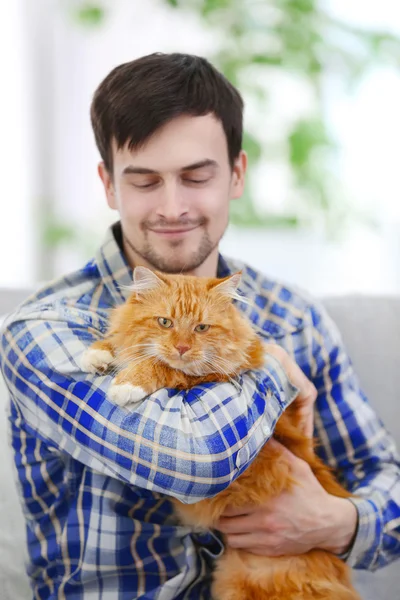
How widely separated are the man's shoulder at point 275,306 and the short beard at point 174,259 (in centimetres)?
10

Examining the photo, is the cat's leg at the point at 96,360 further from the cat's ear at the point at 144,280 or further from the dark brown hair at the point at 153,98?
the dark brown hair at the point at 153,98

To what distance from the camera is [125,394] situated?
1093mm

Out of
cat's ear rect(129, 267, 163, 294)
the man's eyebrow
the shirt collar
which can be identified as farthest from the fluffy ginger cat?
the man's eyebrow

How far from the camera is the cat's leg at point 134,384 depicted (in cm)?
110

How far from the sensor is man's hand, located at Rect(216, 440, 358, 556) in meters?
1.30

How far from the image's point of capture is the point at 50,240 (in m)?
3.21

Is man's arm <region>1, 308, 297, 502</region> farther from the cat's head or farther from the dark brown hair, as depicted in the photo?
the dark brown hair

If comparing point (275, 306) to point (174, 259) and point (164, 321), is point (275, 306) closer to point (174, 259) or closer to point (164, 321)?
→ point (174, 259)

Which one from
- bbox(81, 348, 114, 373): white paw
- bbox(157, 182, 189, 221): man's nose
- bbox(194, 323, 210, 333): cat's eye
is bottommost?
bbox(81, 348, 114, 373): white paw

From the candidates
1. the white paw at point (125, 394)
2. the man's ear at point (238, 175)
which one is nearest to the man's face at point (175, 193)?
the man's ear at point (238, 175)

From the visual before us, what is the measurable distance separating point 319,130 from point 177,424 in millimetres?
2310

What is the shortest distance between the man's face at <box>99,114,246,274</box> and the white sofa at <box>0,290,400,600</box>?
21.4 inches

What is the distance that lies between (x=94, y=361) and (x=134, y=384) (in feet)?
0.31

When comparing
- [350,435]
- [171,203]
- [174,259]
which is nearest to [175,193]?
[171,203]
